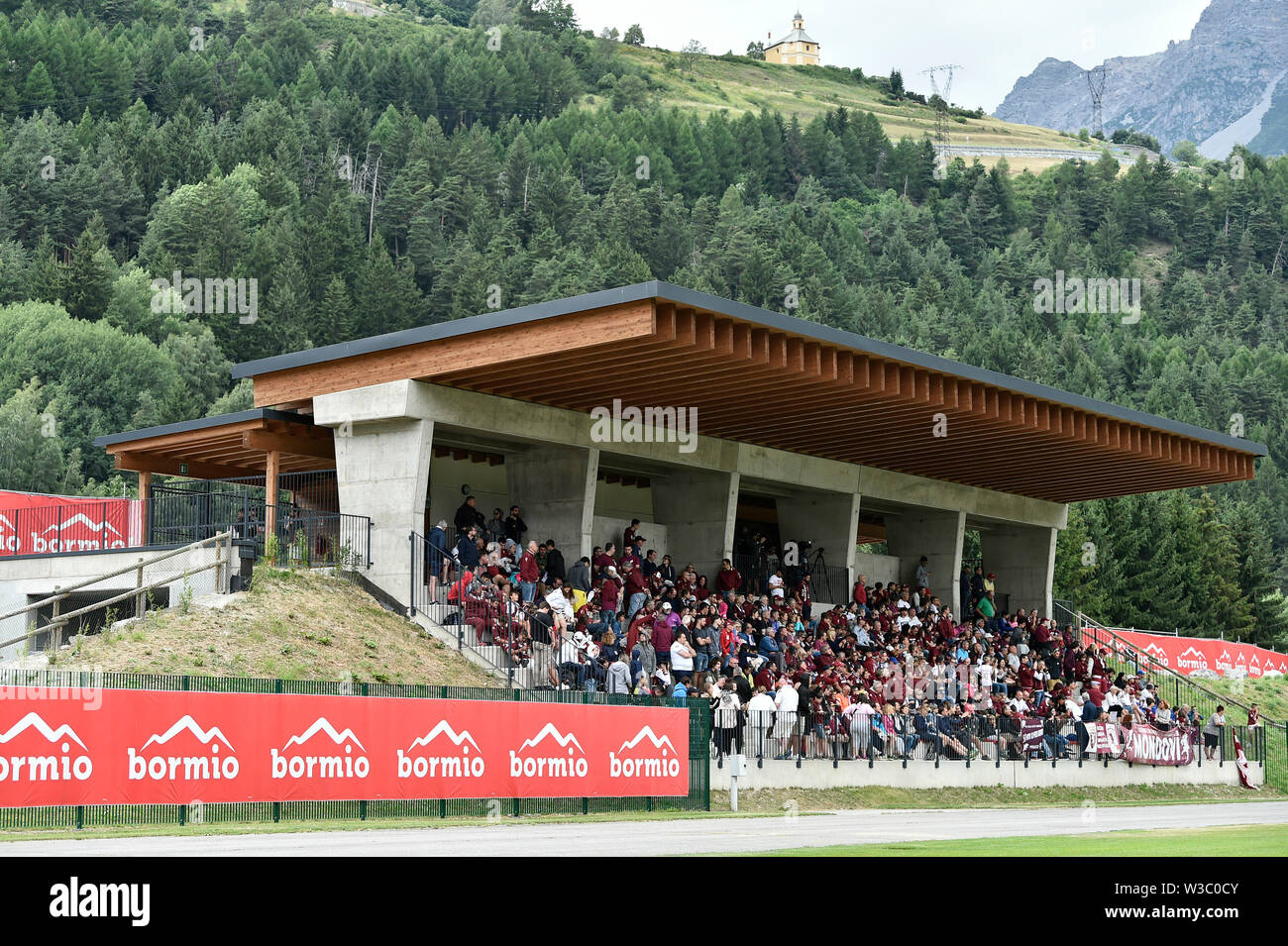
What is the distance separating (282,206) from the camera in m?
121

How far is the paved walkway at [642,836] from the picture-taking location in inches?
473

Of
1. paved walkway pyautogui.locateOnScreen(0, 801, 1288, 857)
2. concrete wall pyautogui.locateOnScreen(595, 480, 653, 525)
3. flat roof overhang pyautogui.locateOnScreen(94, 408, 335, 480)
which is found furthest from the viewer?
concrete wall pyautogui.locateOnScreen(595, 480, 653, 525)

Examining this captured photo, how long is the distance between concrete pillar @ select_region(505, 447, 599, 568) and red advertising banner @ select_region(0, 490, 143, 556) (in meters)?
9.19

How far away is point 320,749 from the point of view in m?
16.5

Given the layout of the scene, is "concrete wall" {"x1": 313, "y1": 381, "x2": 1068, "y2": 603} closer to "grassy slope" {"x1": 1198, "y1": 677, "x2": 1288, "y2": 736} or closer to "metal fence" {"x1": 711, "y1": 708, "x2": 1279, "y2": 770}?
"metal fence" {"x1": 711, "y1": 708, "x2": 1279, "y2": 770}

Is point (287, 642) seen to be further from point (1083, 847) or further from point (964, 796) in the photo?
point (1083, 847)

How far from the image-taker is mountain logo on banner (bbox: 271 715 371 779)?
52.9 feet

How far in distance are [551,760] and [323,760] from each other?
135 inches

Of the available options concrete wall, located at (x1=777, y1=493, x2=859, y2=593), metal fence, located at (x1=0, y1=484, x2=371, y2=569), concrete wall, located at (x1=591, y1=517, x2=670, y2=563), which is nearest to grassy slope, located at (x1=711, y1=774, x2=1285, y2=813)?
concrete wall, located at (x1=777, y1=493, x2=859, y2=593)

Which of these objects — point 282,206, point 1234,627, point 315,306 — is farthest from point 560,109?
point 1234,627

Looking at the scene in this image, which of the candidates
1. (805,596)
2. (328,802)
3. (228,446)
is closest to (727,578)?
(805,596)

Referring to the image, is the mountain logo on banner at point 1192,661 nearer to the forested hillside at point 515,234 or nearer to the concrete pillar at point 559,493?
the forested hillside at point 515,234

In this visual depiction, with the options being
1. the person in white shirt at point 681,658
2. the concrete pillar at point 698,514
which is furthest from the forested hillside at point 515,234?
the person in white shirt at point 681,658

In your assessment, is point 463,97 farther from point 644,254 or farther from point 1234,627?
point 1234,627
